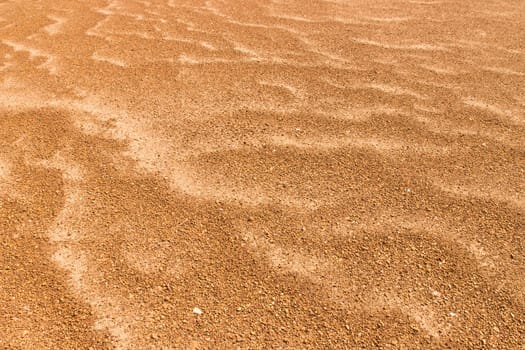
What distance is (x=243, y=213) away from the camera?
1673 mm

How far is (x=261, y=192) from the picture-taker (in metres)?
1.77

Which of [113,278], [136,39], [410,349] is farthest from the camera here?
[136,39]

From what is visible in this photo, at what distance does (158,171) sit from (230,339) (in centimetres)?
77

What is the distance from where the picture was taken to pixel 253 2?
149 inches

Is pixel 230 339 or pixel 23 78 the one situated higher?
pixel 23 78

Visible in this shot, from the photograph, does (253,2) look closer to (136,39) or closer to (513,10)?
(136,39)

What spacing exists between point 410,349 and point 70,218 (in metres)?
1.05

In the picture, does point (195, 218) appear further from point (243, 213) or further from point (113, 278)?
point (113, 278)

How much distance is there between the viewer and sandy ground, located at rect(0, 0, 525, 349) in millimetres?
1331

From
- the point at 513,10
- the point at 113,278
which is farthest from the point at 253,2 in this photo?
the point at 113,278

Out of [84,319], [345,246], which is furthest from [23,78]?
[345,246]

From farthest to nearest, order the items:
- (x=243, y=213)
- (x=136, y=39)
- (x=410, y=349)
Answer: (x=136, y=39), (x=243, y=213), (x=410, y=349)

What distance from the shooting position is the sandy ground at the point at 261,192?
1.33 meters

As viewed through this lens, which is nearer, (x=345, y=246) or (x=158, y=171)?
(x=345, y=246)
